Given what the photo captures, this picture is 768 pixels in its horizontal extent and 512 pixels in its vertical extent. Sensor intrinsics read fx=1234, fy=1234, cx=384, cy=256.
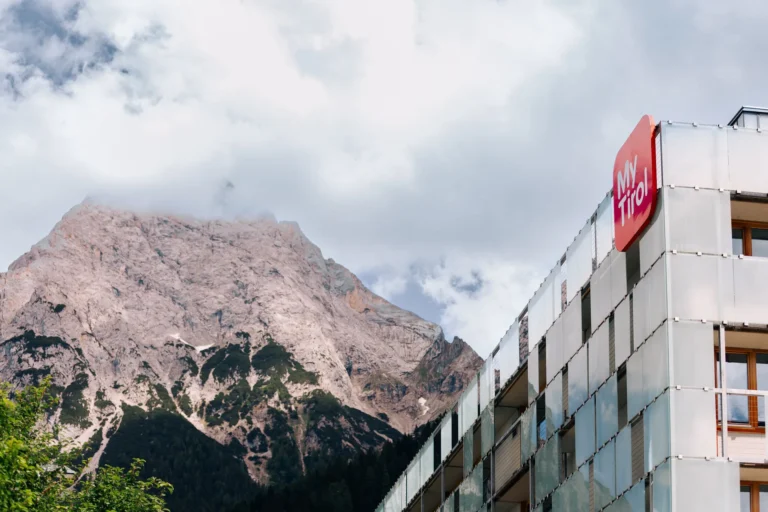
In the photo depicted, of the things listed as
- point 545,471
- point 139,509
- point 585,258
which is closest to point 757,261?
point 585,258

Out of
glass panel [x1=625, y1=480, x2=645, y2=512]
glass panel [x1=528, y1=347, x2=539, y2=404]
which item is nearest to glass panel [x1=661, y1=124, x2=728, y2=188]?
glass panel [x1=625, y1=480, x2=645, y2=512]

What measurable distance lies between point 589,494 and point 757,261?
30.6ft

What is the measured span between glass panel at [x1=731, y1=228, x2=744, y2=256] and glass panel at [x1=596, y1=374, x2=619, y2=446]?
16.4 feet

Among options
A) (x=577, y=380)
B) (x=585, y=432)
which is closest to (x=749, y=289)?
(x=585, y=432)

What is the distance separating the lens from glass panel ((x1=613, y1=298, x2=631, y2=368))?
34.8 m

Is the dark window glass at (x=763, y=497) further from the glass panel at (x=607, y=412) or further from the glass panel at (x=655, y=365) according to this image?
the glass panel at (x=607, y=412)

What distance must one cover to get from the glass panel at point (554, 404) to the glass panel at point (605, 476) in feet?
18.4

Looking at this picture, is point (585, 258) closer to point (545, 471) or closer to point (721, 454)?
point (545, 471)

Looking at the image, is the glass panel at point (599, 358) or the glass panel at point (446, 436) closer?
the glass panel at point (599, 358)

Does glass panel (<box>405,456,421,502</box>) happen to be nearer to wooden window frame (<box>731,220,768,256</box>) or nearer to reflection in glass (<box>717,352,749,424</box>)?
wooden window frame (<box>731,220,768,256</box>)

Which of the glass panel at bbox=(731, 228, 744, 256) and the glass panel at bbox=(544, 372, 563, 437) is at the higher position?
the glass panel at bbox=(731, 228, 744, 256)

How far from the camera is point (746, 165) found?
1316 inches

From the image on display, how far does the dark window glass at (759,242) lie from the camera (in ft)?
111

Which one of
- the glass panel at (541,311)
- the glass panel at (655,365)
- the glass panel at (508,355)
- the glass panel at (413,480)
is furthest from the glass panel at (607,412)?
the glass panel at (413,480)
